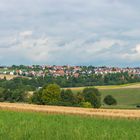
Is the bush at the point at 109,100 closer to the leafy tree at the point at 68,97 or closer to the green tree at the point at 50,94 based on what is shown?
the leafy tree at the point at 68,97

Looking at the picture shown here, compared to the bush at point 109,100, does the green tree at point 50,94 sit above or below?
above

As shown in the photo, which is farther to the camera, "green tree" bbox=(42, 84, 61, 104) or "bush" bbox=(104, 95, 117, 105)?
"bush" bbox=(104, 95, 117, 105)

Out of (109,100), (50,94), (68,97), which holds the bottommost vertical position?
(109,100)

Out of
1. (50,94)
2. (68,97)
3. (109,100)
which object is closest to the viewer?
(50,94)

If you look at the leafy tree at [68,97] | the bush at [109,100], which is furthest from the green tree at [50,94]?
the bush at [109,100]

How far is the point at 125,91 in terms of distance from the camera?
11038 centimetres

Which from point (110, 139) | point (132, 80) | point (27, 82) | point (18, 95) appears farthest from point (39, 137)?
point (132, 80)

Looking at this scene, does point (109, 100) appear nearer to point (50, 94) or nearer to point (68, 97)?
point (68, 97)

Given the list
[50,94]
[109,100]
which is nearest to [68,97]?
[50,94]

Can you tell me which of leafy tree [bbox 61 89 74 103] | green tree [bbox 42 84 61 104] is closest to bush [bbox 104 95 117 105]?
leafy tree [bbox 61 89 74 103]

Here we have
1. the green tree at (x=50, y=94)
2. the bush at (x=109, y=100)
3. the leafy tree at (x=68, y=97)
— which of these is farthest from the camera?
the bush at (x=109, y=100)

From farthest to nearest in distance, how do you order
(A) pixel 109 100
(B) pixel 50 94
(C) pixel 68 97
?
(A) pixel 109 100, (C) pixel 68 97, (B) pixel 50 94

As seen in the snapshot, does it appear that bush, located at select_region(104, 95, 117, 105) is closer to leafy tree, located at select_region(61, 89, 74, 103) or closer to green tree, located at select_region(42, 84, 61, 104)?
leafy tree, located at select_region(61, 89, 74, 103)

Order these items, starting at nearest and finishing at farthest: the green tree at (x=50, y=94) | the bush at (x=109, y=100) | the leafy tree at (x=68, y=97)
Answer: the green tree at (x=50, y=94)
the leafy tree at (x=68, y=97)
the bush at (x=109, y=100)
